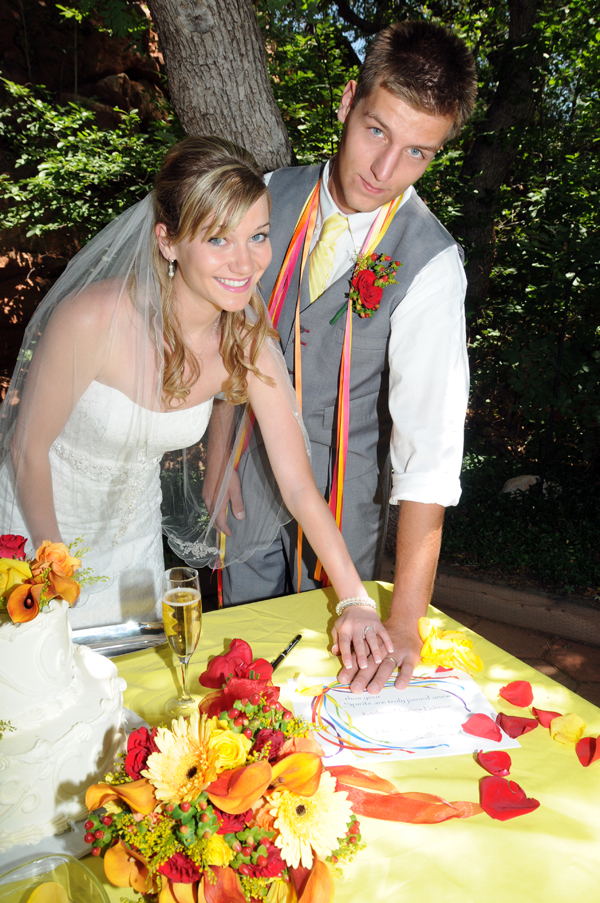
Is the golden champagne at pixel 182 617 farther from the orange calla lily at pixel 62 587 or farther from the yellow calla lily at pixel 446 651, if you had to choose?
the yellow calla lily at pixel 446 651

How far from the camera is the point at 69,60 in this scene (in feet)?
19.4

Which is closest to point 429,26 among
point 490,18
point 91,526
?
point 91,526

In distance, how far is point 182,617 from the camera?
1237 millimetres

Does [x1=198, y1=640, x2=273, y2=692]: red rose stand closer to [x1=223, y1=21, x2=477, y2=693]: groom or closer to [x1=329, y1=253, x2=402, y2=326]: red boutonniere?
[x1=223, y1=21, x2=477, y2=693]: groom

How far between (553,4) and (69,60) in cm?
422

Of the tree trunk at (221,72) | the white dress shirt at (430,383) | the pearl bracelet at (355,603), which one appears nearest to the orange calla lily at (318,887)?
the pearl bracelet at (355,603)

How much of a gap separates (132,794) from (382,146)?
177 cm

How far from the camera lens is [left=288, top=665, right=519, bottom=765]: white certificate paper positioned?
48.3 inches

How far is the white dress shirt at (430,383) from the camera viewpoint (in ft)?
6.12

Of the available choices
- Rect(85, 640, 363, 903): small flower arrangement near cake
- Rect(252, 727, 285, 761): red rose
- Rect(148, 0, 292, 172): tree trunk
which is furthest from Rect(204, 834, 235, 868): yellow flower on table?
Rect(148, 0, 292, 172): tree trunk

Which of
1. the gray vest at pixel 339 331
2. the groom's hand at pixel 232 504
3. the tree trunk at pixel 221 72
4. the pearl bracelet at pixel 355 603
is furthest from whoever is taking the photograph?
the tree trunk at pixel 221 72

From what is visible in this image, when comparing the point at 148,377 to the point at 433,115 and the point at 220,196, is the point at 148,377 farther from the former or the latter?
the point at 433,115

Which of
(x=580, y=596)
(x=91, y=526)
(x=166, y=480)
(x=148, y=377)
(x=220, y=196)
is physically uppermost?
(x=220, y=196)

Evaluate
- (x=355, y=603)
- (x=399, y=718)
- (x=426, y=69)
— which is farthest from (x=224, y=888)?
(x=426, y=69)
